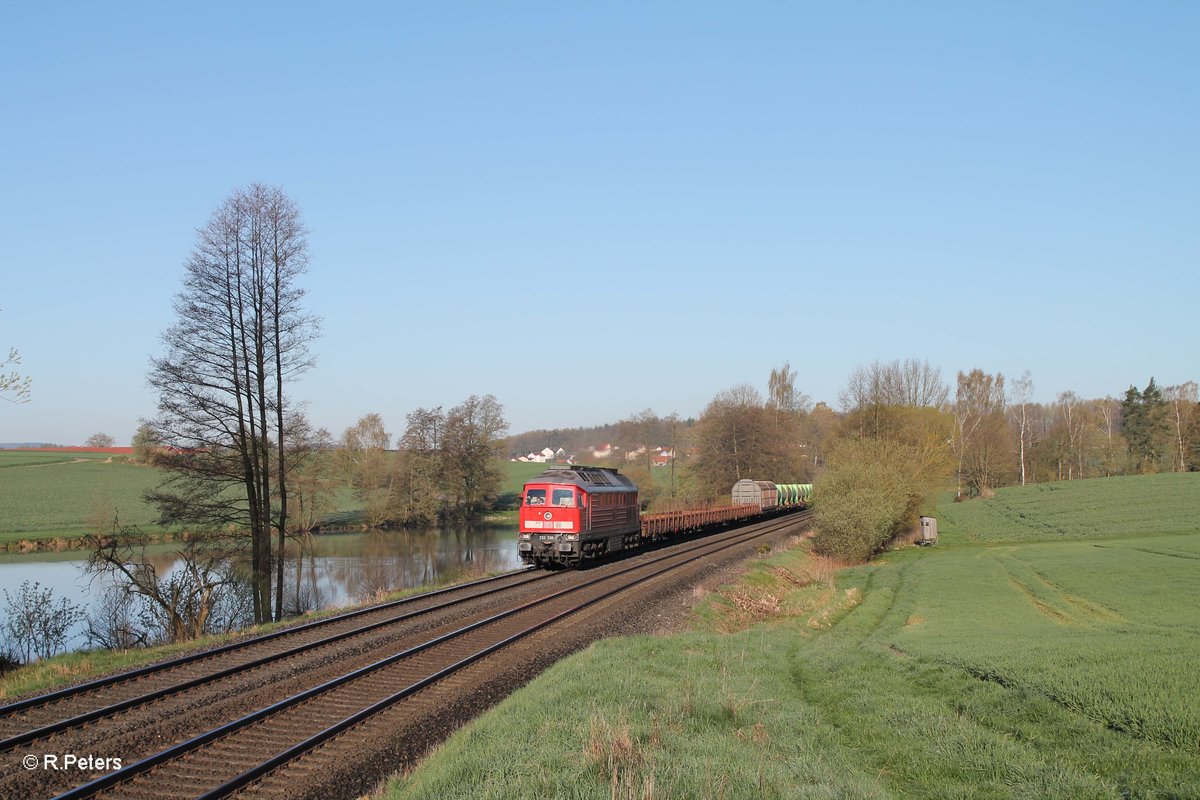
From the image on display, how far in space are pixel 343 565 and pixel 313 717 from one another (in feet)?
117

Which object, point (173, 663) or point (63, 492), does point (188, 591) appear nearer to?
point (173, 663)

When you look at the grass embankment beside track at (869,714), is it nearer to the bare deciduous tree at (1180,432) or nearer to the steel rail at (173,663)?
the steel rail at (173,663)

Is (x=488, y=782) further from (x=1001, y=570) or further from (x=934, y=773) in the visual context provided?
(x=1001, y=570)

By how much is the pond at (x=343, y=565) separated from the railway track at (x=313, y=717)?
8642 millimetres

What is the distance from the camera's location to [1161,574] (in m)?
22.0

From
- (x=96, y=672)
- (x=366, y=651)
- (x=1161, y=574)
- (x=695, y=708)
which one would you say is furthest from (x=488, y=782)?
(x=1161, y=574)

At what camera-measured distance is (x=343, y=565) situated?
4338cm

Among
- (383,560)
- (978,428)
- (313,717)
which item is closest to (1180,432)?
(978,428)

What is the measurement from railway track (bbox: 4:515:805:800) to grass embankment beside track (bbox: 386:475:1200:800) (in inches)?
60.4

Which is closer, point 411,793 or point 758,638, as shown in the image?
point 411,793

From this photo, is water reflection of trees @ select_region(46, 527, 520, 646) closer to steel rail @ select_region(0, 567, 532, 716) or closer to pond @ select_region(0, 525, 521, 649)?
pond @ select_region(0, 525, 521, 649)

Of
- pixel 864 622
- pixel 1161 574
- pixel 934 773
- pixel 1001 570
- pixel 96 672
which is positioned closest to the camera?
pixel 934 773

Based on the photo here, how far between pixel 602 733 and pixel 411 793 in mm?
1916

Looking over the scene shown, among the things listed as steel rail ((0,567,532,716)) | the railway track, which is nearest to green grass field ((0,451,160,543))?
steel rail ((0,567,532,716))
